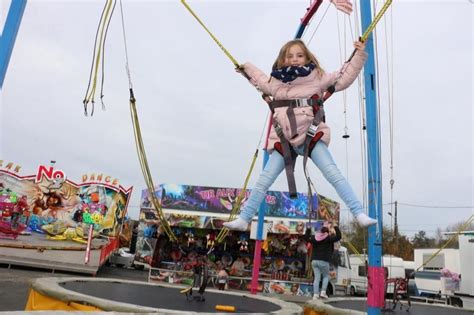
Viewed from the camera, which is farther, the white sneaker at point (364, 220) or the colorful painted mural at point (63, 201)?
the colorful painted mural at point (63, 201)

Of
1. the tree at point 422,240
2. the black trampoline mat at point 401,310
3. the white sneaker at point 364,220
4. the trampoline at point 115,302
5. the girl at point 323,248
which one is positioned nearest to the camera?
the white sneaker at point 364,220

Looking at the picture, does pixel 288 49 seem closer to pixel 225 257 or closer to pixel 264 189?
pixel 264 189

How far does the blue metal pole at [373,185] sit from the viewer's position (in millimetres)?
2887

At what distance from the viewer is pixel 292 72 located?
2.41 m

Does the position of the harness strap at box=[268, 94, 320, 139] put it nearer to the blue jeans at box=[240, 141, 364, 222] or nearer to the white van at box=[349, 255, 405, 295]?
the blue jeans at box=[240, 141, 364, 222]

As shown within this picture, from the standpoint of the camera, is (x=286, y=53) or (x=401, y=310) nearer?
(x=286, y=53)

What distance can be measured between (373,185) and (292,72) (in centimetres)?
115

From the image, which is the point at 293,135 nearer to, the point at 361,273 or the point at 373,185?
the point at 373,185

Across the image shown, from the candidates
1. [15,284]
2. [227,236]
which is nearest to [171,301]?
[15,284]

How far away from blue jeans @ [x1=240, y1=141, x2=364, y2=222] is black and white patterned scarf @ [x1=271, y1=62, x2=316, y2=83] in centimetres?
42

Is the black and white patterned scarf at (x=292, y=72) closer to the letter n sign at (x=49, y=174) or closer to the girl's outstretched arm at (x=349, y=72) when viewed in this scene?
the girl's outstretched arm at (x=349, y=72)

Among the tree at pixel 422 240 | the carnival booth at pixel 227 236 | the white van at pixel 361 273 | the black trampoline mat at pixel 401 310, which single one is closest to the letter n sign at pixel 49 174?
the carnival booth at pixel 227 236

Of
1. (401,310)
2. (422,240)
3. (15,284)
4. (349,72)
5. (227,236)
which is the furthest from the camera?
(422,240)

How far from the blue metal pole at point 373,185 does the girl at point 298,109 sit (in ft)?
Result: 2.73
